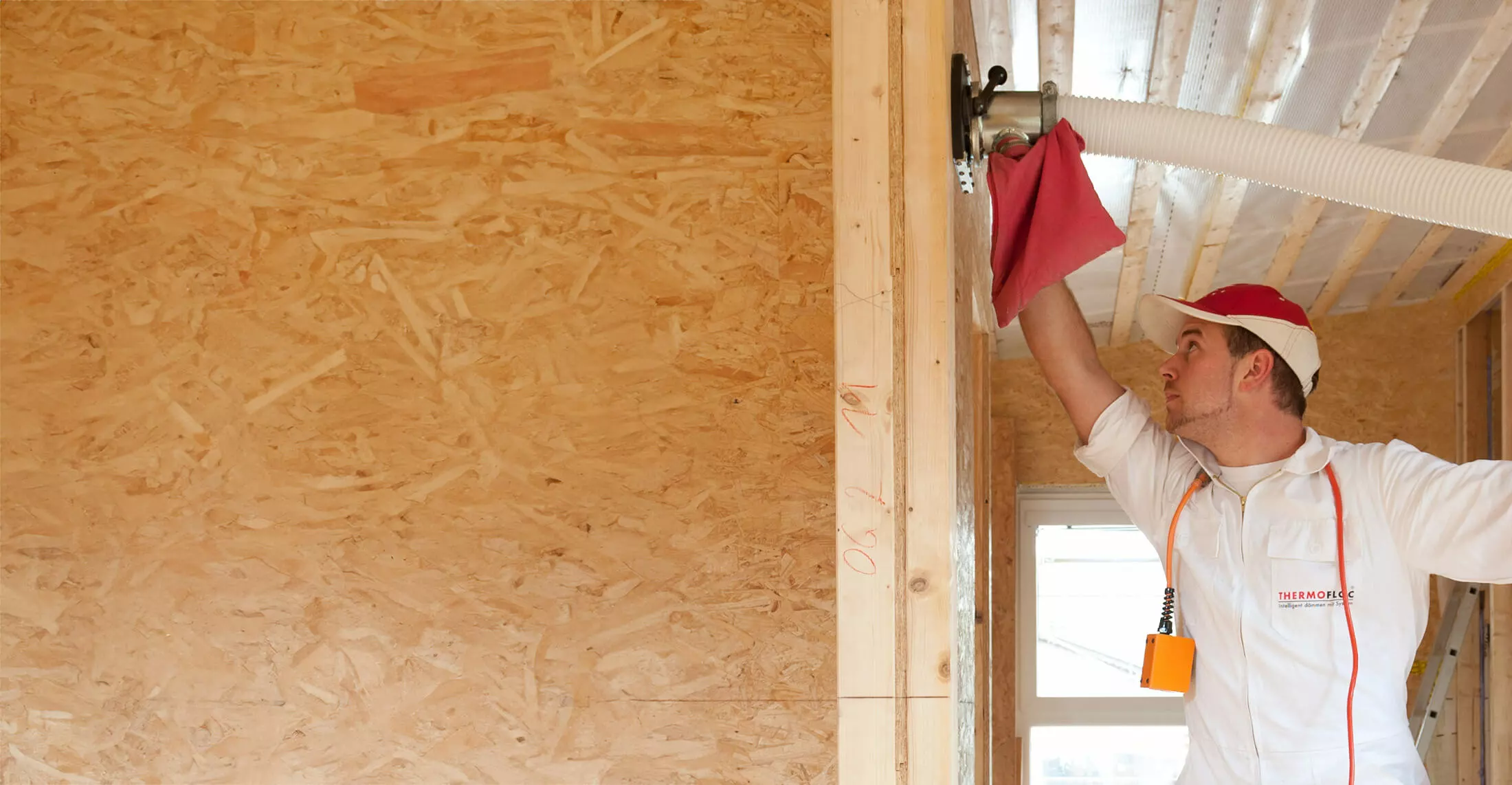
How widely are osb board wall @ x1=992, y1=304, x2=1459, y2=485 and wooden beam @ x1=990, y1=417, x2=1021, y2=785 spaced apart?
Result: 0.74 metres

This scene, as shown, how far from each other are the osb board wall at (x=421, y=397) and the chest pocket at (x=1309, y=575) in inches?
35.6

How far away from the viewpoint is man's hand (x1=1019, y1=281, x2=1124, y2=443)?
2.13m

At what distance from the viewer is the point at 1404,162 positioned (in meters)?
1.88

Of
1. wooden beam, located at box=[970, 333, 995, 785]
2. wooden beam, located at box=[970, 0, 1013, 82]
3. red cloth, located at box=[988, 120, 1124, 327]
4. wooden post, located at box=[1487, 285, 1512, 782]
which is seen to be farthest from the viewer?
wooden post, located at box=[1487, 285, 1512, 782]

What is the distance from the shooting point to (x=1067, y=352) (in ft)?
7.11

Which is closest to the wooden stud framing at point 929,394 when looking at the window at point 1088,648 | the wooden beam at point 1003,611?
the wooden beam at point 1003,611

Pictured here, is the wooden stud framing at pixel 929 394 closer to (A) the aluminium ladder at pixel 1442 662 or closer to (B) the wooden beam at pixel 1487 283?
(B) the wooden beam at pixel 1487 283

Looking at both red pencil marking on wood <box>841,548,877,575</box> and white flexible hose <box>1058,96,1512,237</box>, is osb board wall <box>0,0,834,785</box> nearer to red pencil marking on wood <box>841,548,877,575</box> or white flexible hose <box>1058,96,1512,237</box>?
red pencil marking on wood <box>841,548,877,575</box>

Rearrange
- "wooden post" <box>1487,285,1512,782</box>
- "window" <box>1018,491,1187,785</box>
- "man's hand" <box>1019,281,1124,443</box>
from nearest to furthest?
1. "man's hand" <box>1019,281,1124,443</box>
2. "wooden post" <box>1487,285,1512,782</box>
3. "window" <box>1018,491,1187,785</box>

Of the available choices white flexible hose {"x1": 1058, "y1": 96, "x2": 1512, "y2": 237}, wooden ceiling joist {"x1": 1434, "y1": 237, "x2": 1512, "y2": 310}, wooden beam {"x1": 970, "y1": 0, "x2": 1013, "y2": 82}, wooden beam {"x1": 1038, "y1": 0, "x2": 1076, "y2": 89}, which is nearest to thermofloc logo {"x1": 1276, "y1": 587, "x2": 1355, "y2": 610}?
white flexible hose {"x1": 1058, "y1": 96, "x2": 1512, "y2": 237}

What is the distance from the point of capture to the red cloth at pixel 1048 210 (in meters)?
1.84

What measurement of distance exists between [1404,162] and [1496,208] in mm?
152

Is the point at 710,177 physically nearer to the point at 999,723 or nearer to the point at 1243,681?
the point at 1243,681

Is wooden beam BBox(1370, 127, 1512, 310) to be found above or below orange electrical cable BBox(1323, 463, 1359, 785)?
above
